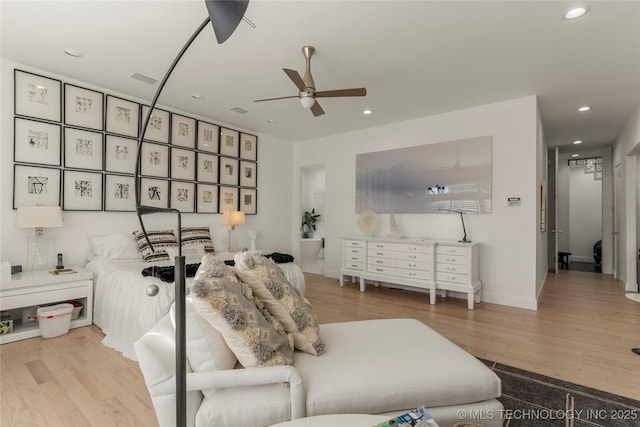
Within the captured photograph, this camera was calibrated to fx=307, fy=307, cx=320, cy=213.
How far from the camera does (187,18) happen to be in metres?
2.39

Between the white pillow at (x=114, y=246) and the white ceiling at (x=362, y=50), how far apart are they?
1807 mm

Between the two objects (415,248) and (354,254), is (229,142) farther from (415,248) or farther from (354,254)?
(415,248)

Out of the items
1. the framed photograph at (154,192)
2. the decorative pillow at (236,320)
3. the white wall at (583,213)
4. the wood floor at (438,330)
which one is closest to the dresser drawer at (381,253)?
the wood floor at (438,330)

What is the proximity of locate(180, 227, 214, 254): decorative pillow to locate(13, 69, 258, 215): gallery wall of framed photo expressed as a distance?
1.27 ft

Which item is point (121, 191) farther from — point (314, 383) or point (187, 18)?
point (314, 383)

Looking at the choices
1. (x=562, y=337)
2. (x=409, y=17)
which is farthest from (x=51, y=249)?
(x=562, y=337)

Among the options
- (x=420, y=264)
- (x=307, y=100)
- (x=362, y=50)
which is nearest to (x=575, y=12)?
(x=362, y=50)

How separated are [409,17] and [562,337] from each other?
316cm

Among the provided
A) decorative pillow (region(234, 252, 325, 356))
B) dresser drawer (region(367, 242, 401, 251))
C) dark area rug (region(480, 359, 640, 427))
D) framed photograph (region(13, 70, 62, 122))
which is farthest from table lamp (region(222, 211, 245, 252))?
dark area rug (region(480, 359, 640, 427))

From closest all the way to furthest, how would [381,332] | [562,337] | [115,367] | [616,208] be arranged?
[381,332] < [115,367] < [562,337] < [616,208]

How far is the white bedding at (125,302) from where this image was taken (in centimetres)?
246

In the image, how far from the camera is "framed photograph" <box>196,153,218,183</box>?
4723 millimetres

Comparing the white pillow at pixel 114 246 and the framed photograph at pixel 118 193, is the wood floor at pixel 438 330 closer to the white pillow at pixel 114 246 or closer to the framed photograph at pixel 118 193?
the white pillow at pixel 114 246

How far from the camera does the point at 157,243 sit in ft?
12.3
